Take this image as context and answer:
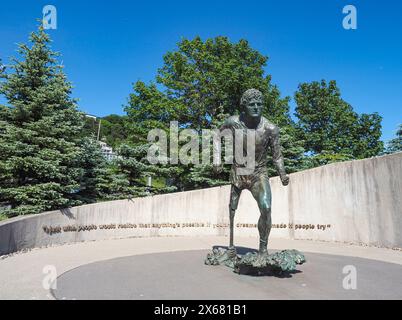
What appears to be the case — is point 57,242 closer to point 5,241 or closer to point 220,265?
point 5,241

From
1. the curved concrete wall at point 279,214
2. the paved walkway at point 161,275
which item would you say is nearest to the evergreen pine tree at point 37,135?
the curved concrete wall at point 279,214

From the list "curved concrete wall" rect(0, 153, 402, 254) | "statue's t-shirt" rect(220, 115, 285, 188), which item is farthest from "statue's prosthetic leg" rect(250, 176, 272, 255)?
"curved concrete wall" rect(0, 153, 402, 254)

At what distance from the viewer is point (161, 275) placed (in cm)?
538

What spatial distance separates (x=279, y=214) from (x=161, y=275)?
7822mm

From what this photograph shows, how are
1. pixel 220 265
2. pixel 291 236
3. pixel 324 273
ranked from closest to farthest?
pixel 324 273 → pixel 220 265 → pixel 291 236

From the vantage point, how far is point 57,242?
9789mm

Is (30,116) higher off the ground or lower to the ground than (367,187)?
higher

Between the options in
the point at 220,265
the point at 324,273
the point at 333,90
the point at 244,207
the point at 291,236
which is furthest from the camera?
the point at 333,90

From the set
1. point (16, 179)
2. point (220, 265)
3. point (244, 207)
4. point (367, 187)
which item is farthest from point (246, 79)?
point (220, 265)

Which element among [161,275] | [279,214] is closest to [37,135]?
[161,275]
